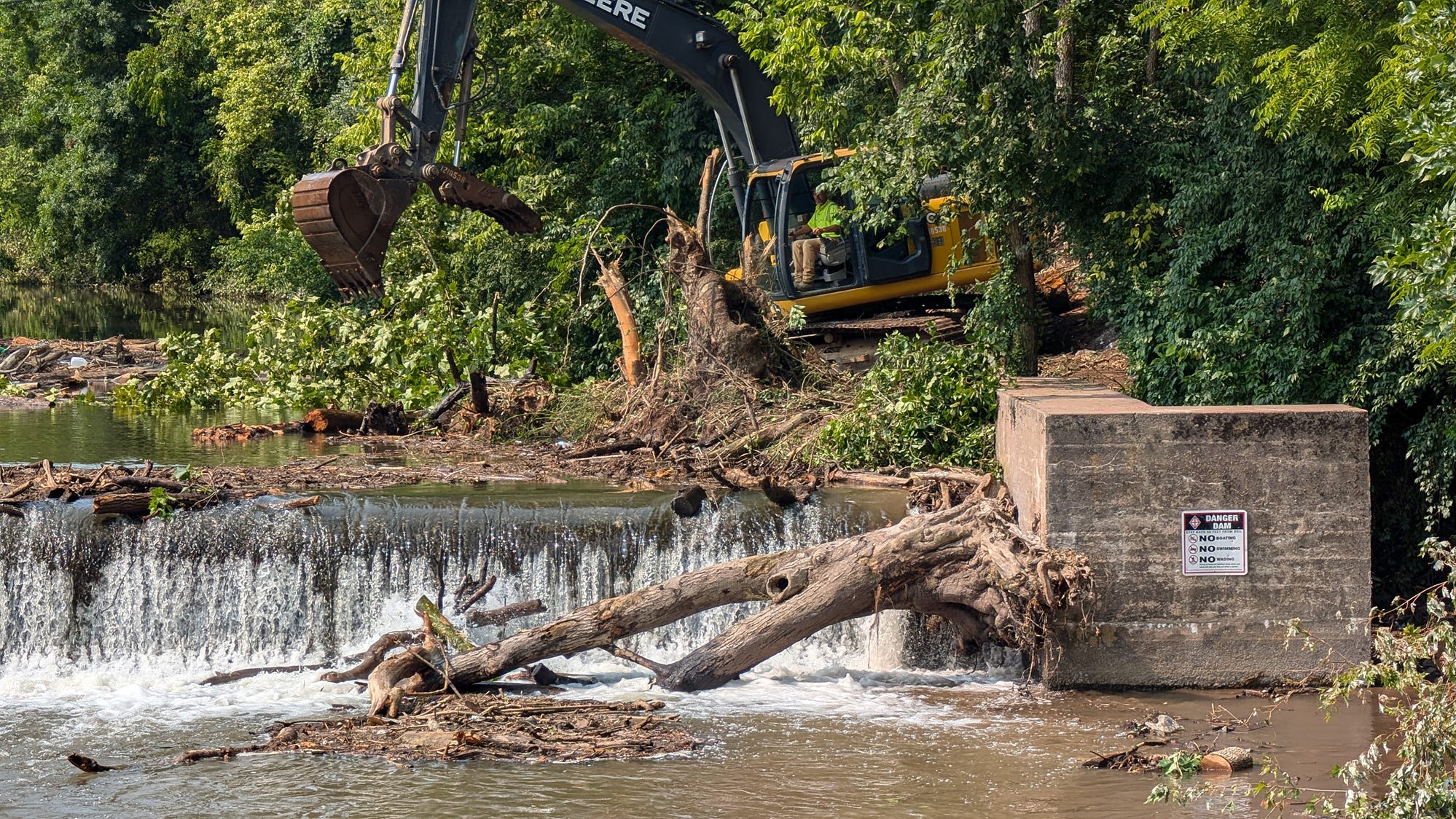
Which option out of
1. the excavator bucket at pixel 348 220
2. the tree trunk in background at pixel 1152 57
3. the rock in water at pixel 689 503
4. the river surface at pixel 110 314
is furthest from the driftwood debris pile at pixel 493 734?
the river surface at pixel 110 314

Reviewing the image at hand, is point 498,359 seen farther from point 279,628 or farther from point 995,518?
point 995,518

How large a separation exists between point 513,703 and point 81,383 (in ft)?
51.1

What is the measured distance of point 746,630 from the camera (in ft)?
34.3

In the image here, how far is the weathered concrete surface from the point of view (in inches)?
404

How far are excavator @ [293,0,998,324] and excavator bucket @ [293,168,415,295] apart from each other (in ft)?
2.18

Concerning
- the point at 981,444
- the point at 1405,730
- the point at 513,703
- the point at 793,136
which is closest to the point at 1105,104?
the point at 981,444

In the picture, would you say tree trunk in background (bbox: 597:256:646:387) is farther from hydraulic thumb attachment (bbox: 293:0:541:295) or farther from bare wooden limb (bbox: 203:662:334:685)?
bare wooden limb (bbox: 203:662:334:685)

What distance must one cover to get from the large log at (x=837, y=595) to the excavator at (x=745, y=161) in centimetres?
584

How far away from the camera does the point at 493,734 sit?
9.30 m

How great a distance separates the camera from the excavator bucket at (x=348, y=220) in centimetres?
1377

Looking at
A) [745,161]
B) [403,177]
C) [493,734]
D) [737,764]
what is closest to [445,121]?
[403,177]

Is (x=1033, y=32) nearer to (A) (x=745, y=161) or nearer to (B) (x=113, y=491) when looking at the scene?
(A) (x=745, y=161)

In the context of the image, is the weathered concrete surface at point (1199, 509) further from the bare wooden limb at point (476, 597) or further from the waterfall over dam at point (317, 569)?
the bare wooden limb at point (476, 597)

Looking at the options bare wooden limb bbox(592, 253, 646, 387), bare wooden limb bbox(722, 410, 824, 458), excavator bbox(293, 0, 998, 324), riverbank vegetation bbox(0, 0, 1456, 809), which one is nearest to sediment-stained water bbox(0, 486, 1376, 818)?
bare wooden limb bbox(722, 410, 824, 458)
